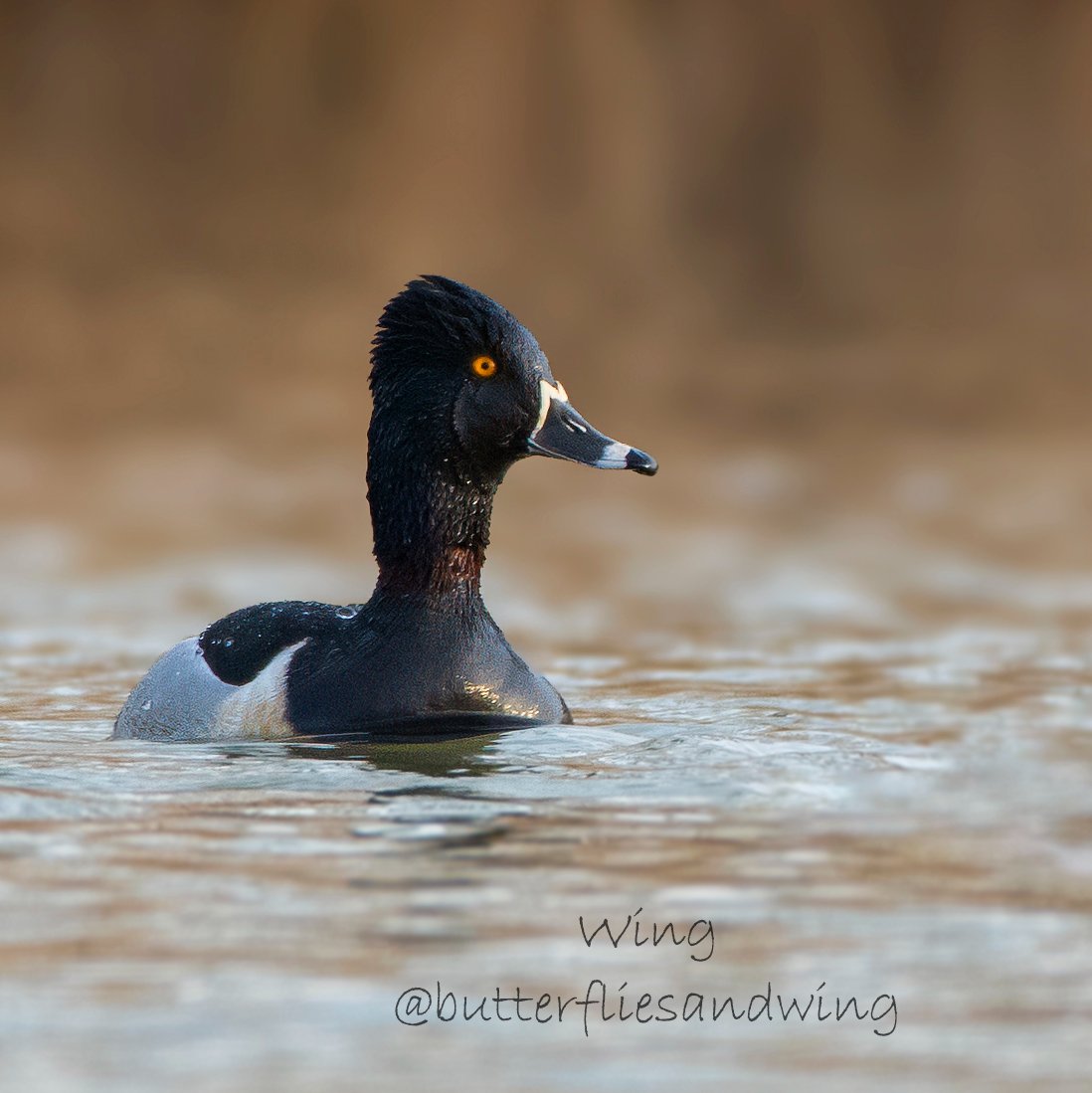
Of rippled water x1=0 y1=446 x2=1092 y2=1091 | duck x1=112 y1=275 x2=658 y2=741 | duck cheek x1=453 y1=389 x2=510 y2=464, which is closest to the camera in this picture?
rippled water x1=0 y1=446 x2=1092 y2=1091

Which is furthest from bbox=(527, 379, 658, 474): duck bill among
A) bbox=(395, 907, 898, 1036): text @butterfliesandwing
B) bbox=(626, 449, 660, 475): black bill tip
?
bbox=(395, 907, 898, 1036): text @butterfliesandwing

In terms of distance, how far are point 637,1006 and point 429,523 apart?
3756 mm

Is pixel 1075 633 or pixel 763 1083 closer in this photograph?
pixel 763 1083

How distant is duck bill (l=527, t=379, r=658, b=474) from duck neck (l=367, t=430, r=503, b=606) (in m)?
0.25

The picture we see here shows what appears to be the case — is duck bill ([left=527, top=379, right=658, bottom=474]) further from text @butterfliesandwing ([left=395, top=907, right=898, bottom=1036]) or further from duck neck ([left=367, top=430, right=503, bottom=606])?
text @butterfliesandwing ([left=395, top=907, right=898, bottom=1036])

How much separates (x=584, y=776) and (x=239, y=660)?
171cm

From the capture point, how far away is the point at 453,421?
7715mm

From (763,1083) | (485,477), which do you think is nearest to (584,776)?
(485,477)

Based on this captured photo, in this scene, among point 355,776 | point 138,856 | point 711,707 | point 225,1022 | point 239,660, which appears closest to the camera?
point 225,1022

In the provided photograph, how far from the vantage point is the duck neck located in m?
7.72

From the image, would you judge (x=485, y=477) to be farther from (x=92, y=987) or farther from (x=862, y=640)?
(x=862, y=640)

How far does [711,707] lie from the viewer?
29.1ft

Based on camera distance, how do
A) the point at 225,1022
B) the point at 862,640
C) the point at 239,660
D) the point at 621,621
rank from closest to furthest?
the point at 225,1022, the point at 239,660, the point at 862,640, the point at 621,621

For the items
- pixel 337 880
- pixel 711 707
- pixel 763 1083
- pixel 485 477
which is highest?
pixel 485 477
